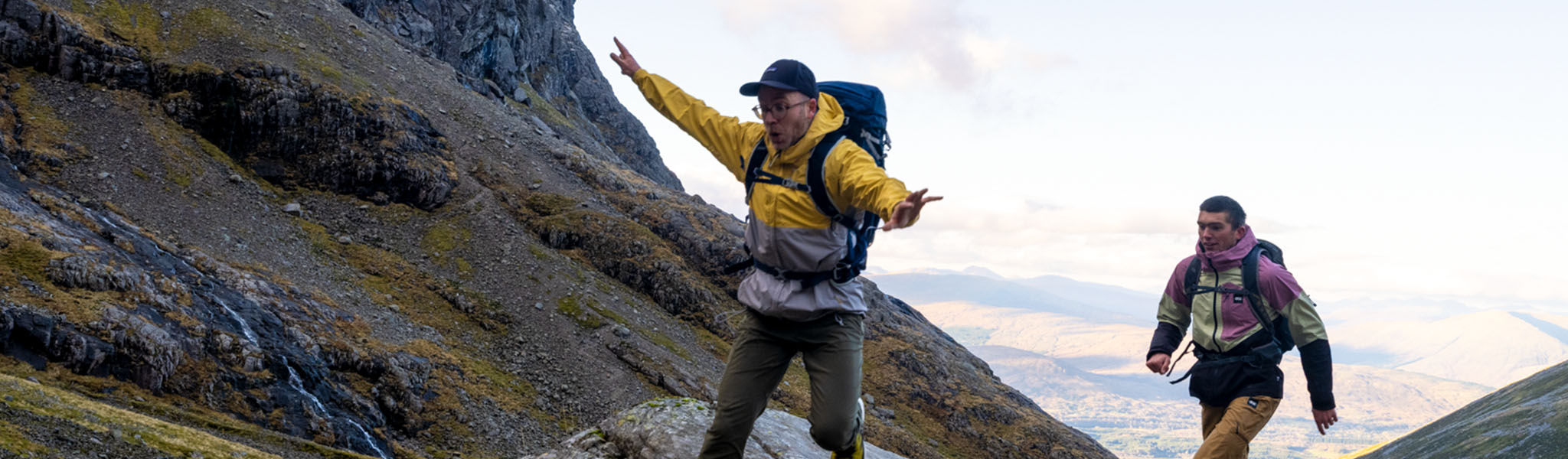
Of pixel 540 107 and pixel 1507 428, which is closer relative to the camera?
pixel 1507 428

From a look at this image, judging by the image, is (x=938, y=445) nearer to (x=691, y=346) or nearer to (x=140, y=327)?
(x=691, y=346)

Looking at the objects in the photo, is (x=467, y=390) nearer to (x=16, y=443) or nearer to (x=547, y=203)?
(x=547, y=203)

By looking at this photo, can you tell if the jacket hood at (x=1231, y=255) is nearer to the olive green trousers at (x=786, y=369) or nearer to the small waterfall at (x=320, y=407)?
the olive green trousers at (x=786, y=369)

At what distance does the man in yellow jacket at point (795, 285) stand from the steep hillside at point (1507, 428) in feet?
75.2

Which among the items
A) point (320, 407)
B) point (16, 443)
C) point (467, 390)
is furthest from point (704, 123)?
point (467, 390)

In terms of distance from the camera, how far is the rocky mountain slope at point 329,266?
2825cm

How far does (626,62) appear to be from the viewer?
10125mm

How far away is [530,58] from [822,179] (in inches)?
4746

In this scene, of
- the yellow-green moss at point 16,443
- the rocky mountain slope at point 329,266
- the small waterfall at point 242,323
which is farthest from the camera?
the small waterfall at point 242,323

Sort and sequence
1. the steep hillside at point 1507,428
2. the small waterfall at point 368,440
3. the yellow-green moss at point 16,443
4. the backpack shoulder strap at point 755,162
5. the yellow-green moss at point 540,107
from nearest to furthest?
the backpack shoulder strap at point 755,162 → the yellow-green moss at point 16,443 → the steep hillside at point 1507,428 → the small waterfall at point 368,440 → the yellow-green moss at point 540,107

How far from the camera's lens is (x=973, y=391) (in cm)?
7338

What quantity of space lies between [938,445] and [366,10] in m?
67.8

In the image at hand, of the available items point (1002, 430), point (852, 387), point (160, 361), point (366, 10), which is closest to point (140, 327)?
point (160, 361)

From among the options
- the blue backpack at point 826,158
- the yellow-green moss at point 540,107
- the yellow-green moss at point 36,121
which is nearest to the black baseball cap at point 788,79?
the blue backpack at point 826,158
